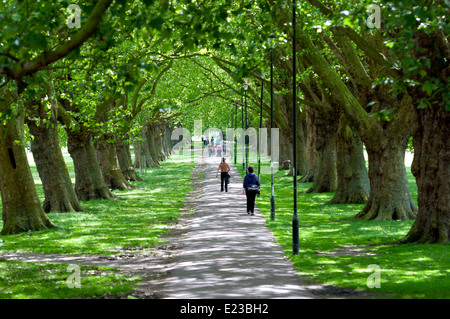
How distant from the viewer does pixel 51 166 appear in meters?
24.0

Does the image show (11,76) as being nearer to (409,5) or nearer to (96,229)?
(409,5)

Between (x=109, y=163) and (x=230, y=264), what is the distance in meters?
24.4

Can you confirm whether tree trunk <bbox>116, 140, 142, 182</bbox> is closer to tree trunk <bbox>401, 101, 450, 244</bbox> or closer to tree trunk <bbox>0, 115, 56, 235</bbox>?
tree trunk <bbox>0, 115, 56, 235</bbox>

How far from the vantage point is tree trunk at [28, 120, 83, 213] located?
77.9ft

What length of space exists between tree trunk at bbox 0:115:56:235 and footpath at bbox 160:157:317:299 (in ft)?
15.9

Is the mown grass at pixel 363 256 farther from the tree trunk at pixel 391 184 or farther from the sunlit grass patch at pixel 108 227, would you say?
the sunlit grass patch at pixel 108 227

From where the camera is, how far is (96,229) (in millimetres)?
20281

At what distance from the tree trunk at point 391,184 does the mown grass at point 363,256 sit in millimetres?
672

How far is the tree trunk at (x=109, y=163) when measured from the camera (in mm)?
35562

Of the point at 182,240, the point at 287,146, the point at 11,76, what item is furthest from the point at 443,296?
the point at 287,146

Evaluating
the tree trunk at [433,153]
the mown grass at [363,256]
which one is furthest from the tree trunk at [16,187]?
the tree trunk at [433,153]

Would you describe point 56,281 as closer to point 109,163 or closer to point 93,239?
point 93,239

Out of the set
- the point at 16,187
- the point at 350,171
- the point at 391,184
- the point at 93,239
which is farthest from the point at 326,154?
the point at 16,187
